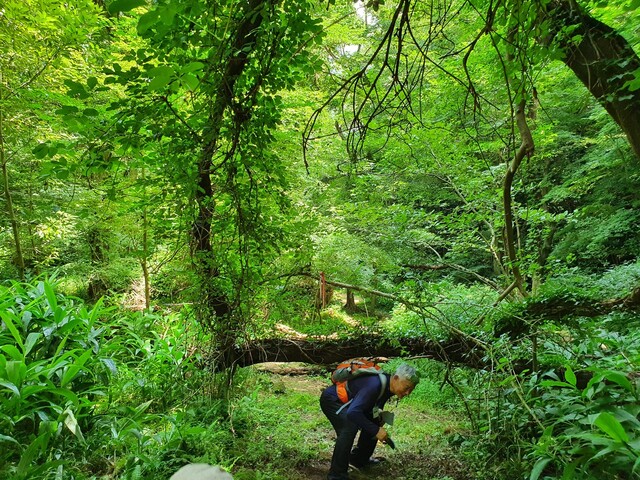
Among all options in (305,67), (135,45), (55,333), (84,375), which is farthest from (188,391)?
(135,45)

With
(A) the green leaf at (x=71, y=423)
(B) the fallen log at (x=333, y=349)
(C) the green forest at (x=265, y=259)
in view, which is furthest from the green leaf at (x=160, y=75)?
(B) the fallen log at (x=333, y=349)

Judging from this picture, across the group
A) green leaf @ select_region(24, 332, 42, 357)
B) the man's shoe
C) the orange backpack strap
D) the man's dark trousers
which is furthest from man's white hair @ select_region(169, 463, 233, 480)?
the man's shoe

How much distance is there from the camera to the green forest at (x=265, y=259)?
1.79m

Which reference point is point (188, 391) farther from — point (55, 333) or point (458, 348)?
point (458, 348)

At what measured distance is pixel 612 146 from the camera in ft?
27.2

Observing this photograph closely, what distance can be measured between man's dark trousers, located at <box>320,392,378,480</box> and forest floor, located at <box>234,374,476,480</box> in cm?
14

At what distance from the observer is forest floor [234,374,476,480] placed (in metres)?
3.18

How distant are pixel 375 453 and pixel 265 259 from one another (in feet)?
8.51

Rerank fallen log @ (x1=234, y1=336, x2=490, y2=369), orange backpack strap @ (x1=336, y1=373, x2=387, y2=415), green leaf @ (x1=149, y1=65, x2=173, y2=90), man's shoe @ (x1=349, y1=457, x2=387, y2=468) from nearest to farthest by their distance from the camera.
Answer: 1. green leaf @ (x1=149, y1=65, x2=173, y2=90)
2. orange backpack strap @ (x1=336, y1=373, x2=387, y2=415)
3. man's shoe @ (x1=349, y1=457, x2=387, y2=468)
4. fallen log @ (x1=234, y1=336, x2=490, y2=369)

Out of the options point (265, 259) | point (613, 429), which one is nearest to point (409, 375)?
point (265, 259)

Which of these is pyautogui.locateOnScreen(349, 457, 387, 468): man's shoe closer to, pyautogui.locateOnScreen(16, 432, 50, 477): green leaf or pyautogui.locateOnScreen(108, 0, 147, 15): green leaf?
pyautogui.locateOnScreen(16, 432, 50, 477): green leaf

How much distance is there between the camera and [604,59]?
2756mm

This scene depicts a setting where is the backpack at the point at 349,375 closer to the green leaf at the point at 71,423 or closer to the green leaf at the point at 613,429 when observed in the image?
the green leaf at the point at 613,429

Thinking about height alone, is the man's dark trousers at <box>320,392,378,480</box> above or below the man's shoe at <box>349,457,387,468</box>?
above
